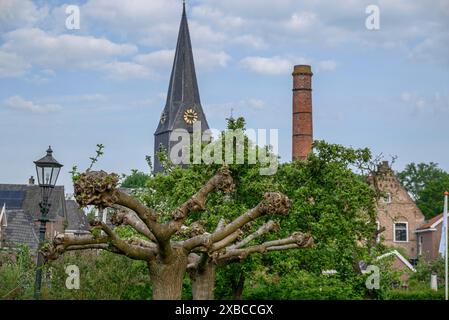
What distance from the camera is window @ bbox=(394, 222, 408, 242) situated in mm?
72000

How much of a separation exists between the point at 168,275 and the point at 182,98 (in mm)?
84852

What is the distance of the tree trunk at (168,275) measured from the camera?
48.8 feet

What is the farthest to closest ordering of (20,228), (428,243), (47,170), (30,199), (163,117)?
1. (163,117)
2. (30,199)
3. (428,243)
4. (20,228)
5. (47,170)

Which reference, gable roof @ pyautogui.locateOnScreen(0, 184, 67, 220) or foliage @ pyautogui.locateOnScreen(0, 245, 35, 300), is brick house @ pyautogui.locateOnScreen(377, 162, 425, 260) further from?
foliage @ pyautogui.locateOnScreen(0, 245, 35, 300)

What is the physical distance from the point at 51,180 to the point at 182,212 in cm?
512

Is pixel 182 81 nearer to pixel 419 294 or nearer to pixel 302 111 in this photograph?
pixel 302 111

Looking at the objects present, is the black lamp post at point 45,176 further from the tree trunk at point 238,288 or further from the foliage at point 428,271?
the foliage at point 428,271

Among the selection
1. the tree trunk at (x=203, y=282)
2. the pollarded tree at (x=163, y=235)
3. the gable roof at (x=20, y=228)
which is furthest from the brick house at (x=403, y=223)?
the pollarded tree at (x=163, y=235)

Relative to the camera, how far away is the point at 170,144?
318 ft

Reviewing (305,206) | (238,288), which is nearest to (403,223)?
(305,206)

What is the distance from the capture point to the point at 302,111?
65.4 m

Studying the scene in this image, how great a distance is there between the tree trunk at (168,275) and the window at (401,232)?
59.2 m
